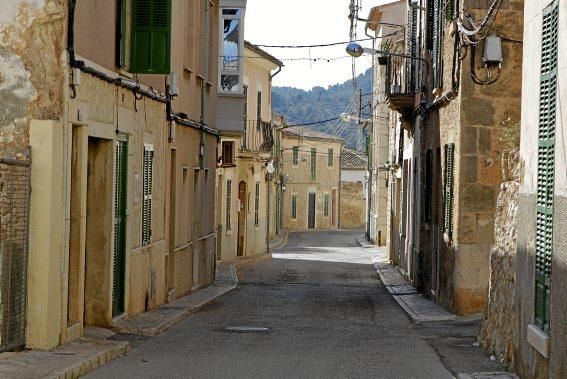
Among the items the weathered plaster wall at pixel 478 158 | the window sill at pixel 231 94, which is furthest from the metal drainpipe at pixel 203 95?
the weathered plaster wall at pixel 478 158

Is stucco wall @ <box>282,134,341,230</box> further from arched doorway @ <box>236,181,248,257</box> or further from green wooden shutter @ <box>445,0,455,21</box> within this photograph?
green wooden shutter @ <box>445,0,455,21</box>

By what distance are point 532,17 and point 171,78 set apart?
9.54m

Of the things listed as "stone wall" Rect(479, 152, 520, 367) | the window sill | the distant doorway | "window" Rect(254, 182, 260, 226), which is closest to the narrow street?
"stone wall" Rect(479, 152, 520, 367)

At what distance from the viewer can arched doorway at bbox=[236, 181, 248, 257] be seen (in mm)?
43469

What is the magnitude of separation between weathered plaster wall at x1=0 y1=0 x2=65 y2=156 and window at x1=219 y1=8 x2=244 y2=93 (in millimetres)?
15844

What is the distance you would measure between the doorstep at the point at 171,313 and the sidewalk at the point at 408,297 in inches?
147

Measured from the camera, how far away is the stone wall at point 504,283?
1226 centimetres

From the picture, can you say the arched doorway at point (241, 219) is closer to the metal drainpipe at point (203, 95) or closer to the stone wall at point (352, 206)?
the metal drainpipe at point (203, 95)

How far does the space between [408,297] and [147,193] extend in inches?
305

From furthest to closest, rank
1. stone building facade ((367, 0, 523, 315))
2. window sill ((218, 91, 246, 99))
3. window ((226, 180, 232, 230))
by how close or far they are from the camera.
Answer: window ((226, 180, 232, 230)) < window sill ((218, 91, 246, 99)) < stone building facade ((367, 0, 523, 315))

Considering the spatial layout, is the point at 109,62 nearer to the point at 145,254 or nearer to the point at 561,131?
the point at 145,254

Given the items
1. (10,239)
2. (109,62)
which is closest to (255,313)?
(109,62)

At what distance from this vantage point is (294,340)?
14727 millimetres

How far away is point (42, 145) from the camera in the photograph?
1148cm
